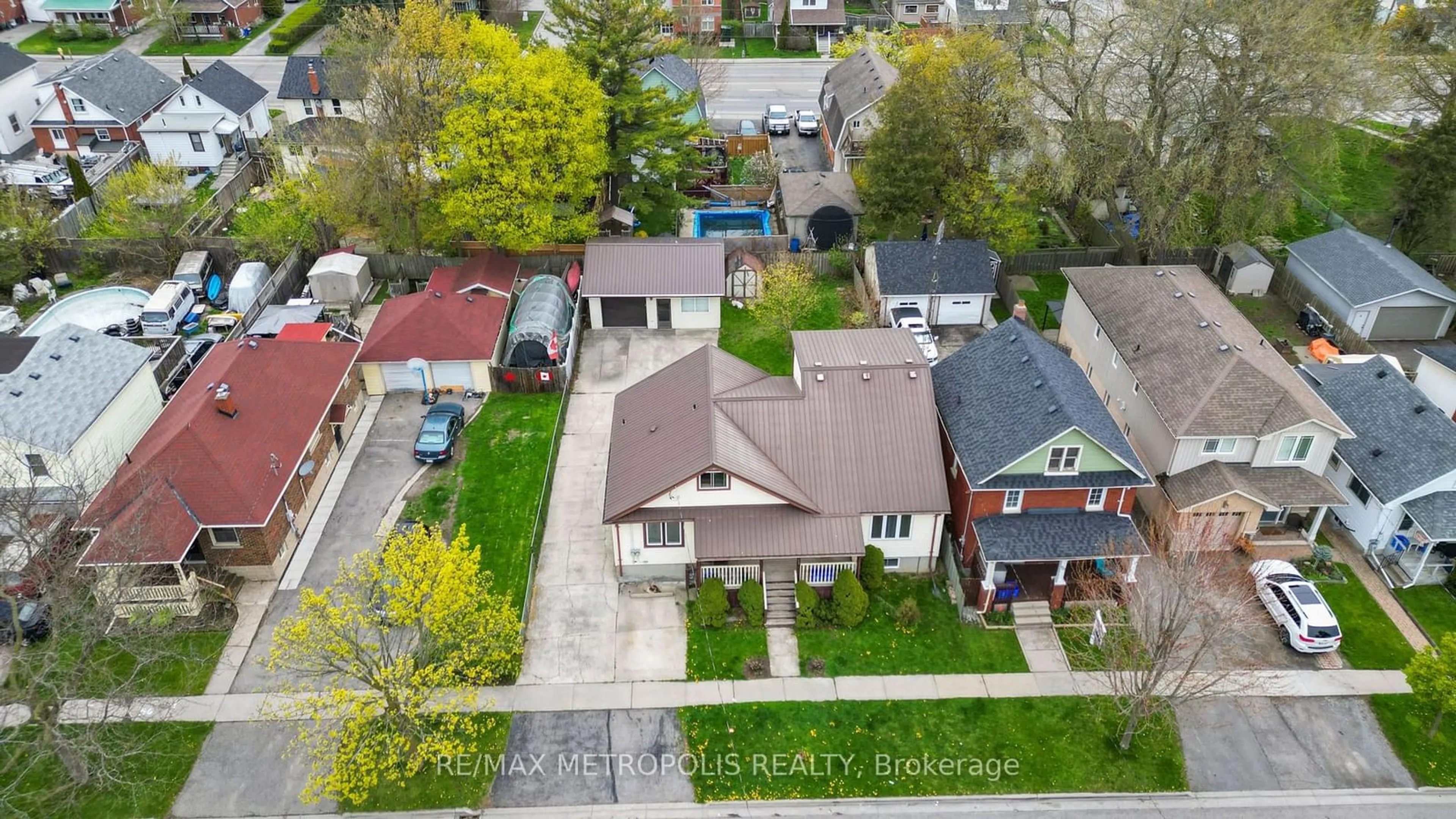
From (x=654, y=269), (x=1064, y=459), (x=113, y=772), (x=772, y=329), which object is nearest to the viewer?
(x=113, y=772)

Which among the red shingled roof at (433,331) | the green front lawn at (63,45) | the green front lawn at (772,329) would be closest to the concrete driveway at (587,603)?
the red shingled roof at (433,331)

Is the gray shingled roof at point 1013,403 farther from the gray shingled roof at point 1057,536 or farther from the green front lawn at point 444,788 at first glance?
→ the green front lawn at point 444,788

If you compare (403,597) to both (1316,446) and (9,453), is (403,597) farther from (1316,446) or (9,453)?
(1316,446)

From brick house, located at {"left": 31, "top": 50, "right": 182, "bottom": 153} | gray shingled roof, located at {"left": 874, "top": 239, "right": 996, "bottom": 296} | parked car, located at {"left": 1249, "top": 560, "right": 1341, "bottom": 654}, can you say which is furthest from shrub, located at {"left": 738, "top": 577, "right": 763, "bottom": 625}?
brick house, located at {"left": 31, "top": 50, "right": 182, "bottom": 153}

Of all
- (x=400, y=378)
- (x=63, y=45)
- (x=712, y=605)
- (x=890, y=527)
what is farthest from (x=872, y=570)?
(x=63, y=45)

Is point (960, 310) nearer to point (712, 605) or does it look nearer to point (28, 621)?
point (712, 605)

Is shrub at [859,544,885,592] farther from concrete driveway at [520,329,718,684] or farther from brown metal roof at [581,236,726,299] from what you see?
brown metal roof at [581,236,726,299]

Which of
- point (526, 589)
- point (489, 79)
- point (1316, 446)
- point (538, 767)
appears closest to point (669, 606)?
point (526, 589)

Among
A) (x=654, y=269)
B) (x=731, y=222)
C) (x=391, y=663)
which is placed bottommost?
(x=391, y=663)
